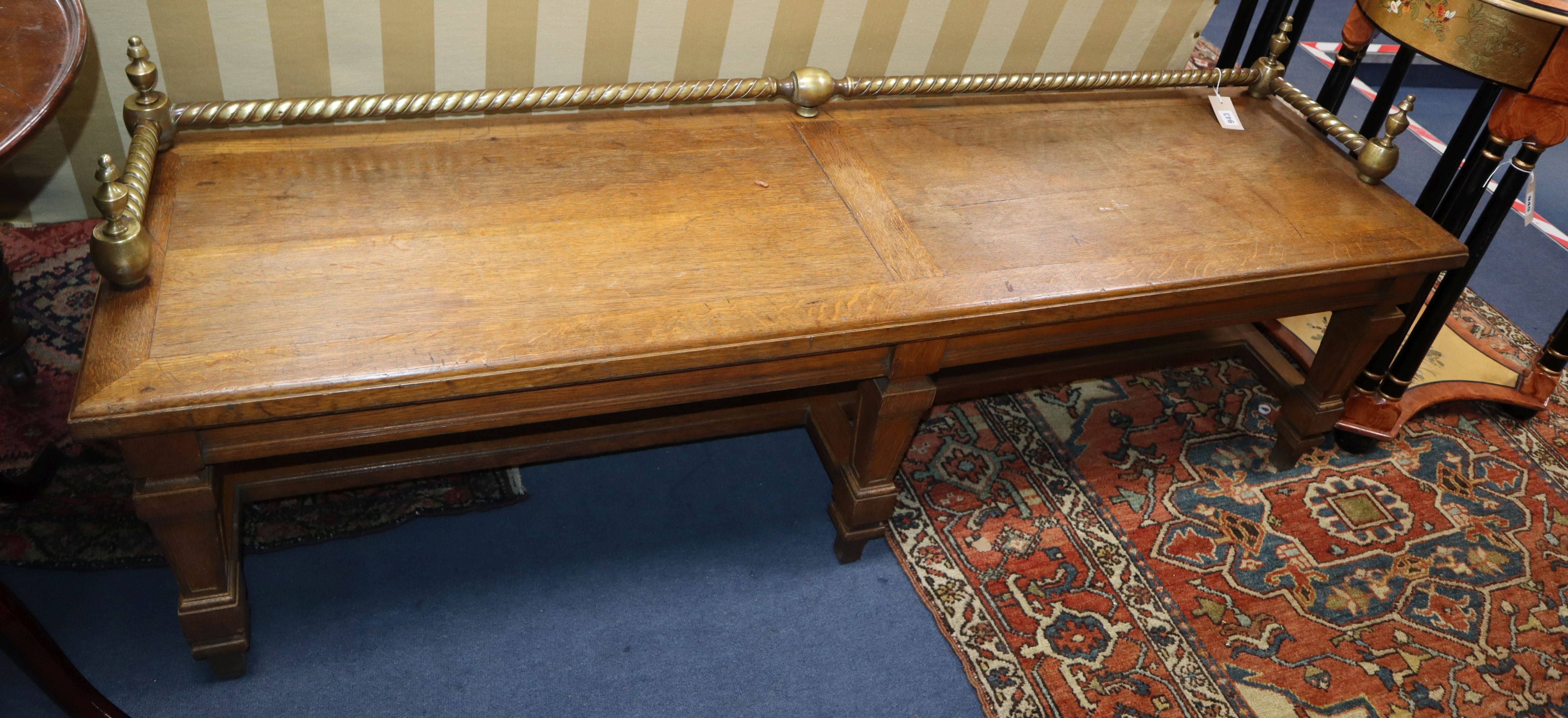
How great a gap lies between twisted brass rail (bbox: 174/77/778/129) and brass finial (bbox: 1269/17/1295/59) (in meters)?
1.24

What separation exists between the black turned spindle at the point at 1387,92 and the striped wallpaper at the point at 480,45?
570 mm

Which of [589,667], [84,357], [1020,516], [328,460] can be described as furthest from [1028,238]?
[84,357]

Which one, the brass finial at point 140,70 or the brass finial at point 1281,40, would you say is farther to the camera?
the brass finial at point 1281,40

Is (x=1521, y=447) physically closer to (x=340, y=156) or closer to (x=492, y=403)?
(x=492, y=403)

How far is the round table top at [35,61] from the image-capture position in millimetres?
1313

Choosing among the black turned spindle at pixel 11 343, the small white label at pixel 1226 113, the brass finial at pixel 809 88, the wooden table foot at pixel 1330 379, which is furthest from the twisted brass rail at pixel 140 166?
the wooden table foot at pixel 1330 379

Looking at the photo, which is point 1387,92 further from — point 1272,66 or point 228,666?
point 228,666

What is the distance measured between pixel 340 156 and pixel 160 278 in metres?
0.40

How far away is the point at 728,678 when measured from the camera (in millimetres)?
1969

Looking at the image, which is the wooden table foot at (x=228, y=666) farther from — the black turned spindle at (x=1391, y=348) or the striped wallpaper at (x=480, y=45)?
the black turned spindle at (x=1391, y=348)

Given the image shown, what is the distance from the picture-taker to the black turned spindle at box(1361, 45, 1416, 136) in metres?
2.50

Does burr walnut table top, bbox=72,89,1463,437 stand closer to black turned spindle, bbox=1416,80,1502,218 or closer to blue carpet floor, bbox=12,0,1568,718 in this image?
black turned spindle, bbox=1416,80,1502,218

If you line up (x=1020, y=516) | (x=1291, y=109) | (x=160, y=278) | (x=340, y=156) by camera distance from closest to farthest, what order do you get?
(x=160, y=278)
(x=340, y=156)
(x=1020, y=516)
(x=1291, y=109)

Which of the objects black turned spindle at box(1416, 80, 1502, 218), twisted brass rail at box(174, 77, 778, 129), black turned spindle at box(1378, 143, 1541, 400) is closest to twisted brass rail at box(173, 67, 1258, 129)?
twisted brass rail at box(174, 77, 778, 129)
